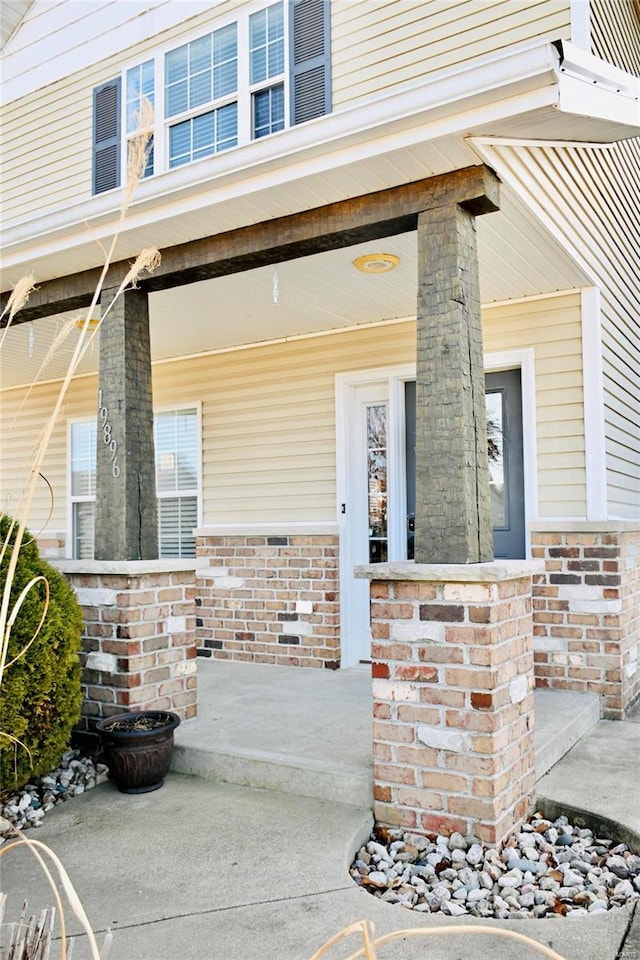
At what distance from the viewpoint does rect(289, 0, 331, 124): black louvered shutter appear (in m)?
4.29

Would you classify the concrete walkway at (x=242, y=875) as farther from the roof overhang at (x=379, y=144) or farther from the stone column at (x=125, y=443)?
the roof overhang at (x=379, y=144)

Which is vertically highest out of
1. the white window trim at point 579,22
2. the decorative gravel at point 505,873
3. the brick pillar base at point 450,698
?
the white window trim at point 579,22

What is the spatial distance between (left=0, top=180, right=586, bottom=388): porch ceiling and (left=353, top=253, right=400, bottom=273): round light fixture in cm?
4

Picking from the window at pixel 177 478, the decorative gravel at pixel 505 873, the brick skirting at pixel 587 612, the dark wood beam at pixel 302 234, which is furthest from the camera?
the window at pixel 177 478

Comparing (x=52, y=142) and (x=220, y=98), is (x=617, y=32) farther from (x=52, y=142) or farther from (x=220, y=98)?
(x=52, y=142)

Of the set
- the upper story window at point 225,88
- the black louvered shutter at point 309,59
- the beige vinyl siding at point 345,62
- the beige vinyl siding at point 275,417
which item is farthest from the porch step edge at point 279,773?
the black louvered shutter at point 309,59

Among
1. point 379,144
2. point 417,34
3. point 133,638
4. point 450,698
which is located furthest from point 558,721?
point 417,34

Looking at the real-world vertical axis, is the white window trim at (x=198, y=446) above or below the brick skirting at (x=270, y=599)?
above

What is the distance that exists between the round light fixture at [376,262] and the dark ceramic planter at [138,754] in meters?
2.46

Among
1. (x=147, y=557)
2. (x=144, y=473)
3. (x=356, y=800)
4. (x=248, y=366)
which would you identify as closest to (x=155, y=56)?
(x=248, y=366)

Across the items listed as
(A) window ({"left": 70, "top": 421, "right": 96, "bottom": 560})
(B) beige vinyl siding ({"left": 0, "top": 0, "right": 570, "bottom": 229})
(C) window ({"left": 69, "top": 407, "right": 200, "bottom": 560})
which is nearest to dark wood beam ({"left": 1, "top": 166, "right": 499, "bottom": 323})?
(B) beige vinyl siding ({"left": 0, "top": 0, "right": 570, "bottom": 229})

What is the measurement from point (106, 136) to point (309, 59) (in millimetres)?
1746

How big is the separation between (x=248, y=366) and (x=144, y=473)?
84.1 inches

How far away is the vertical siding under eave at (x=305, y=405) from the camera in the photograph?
4410mm
